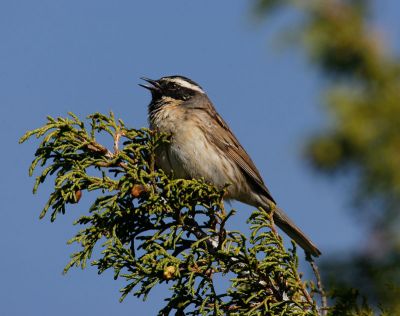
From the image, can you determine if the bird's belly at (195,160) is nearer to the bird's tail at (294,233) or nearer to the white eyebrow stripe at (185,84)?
the bird's tail at (294,233)

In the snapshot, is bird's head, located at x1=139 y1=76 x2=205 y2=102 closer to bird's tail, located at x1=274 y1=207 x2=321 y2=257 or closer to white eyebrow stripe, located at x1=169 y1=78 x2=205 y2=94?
white eyebrow stripe, located at x1=169 y1=78 x2=205 y2=94

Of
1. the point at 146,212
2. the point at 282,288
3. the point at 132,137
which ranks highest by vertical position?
the point at 132,137

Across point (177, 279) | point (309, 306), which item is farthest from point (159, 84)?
point (309, 306)

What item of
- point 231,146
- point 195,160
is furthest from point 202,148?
point 231,146

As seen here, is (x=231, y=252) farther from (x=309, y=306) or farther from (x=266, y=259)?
(x=309, y=306)

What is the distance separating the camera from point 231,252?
4.26m

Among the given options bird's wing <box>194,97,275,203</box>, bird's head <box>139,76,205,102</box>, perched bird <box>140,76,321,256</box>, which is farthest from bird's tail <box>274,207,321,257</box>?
A: bird's head <box>139,76,205,102</box>

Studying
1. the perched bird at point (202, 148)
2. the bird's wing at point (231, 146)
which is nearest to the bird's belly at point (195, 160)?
the perched bird at point (202, 148)

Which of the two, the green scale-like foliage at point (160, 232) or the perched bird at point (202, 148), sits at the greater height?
the perched bird at point (202, 148)

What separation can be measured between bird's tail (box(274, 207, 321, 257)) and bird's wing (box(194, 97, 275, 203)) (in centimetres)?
60

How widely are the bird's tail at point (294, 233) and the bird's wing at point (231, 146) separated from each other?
0.60m

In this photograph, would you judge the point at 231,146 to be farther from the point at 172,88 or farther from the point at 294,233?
the point at 294,233

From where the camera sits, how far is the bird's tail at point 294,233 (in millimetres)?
6172

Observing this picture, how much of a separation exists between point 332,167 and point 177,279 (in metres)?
1.95
